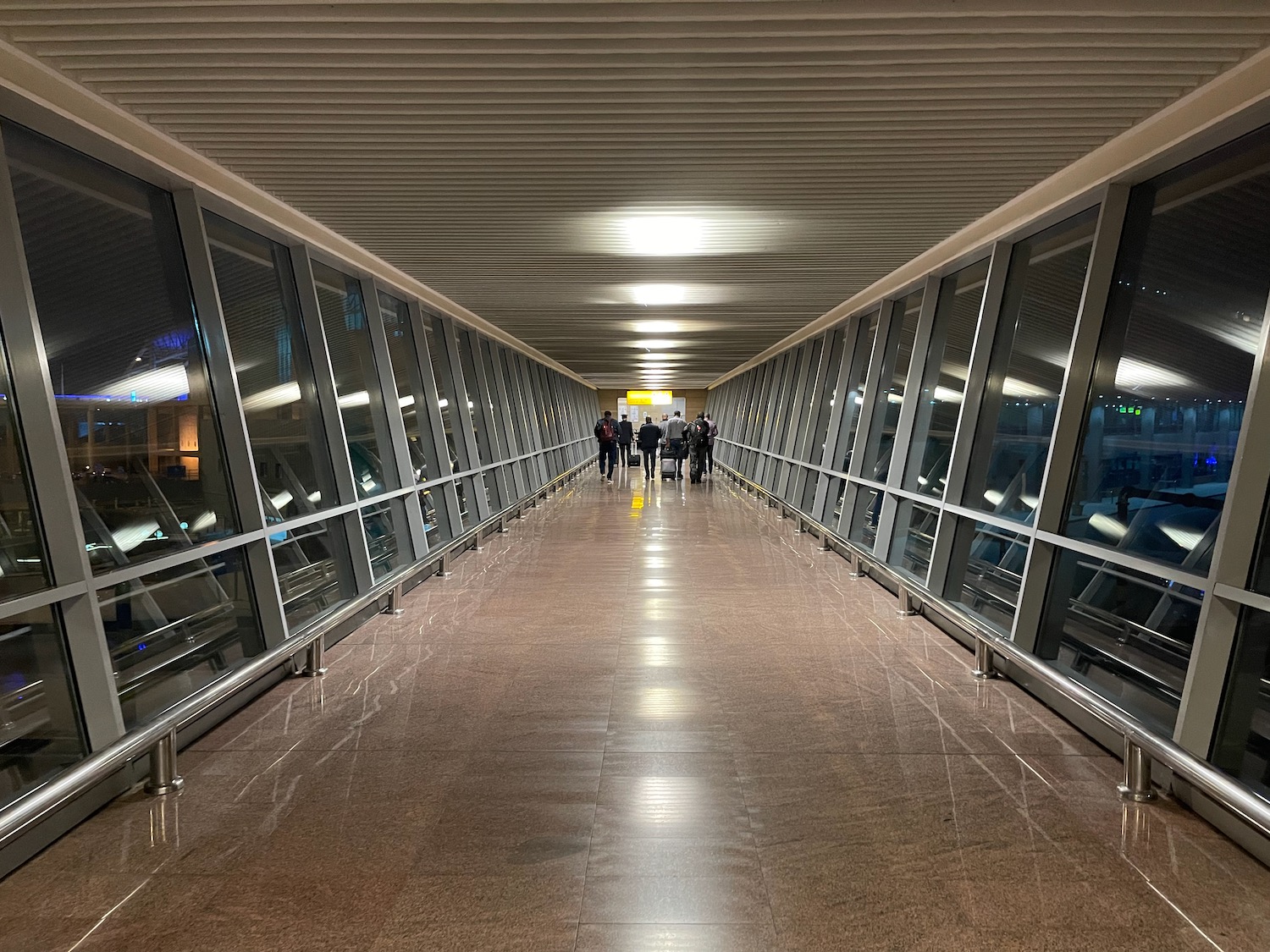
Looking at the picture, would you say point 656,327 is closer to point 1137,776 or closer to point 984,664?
point 984,664

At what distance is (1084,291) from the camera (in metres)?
4.99

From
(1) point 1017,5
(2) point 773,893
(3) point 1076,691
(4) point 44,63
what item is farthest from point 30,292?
(3) point 1076,691

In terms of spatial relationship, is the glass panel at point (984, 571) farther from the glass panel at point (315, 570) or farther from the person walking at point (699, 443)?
the person walking at point (699, 443)

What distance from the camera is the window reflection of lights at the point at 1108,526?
491 cm

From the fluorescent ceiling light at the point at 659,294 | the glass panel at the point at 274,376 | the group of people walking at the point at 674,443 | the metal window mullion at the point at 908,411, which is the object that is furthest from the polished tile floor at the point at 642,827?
the group of people walking at the point at 674,443

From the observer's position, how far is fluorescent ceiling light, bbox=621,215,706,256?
665 centimetres

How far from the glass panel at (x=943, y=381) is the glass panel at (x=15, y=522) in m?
6.61

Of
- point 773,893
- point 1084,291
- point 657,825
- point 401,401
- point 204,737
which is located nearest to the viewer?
point 773,893

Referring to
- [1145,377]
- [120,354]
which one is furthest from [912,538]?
[120,354]

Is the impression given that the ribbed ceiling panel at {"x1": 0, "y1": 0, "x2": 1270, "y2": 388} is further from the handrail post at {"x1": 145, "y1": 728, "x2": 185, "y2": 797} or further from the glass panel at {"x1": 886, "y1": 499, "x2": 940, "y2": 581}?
the glass panel at {"x1": 886, "y1": 499, "x2": 940, "y2": 581}

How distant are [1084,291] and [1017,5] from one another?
2.20 metres

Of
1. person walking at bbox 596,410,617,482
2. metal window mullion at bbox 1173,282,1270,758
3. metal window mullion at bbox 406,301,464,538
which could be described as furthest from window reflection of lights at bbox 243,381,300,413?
person walking at bbox 596,410,617,482

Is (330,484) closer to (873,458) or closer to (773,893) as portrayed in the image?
(773,893)

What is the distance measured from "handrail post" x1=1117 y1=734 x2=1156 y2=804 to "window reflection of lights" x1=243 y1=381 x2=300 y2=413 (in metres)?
5.92
